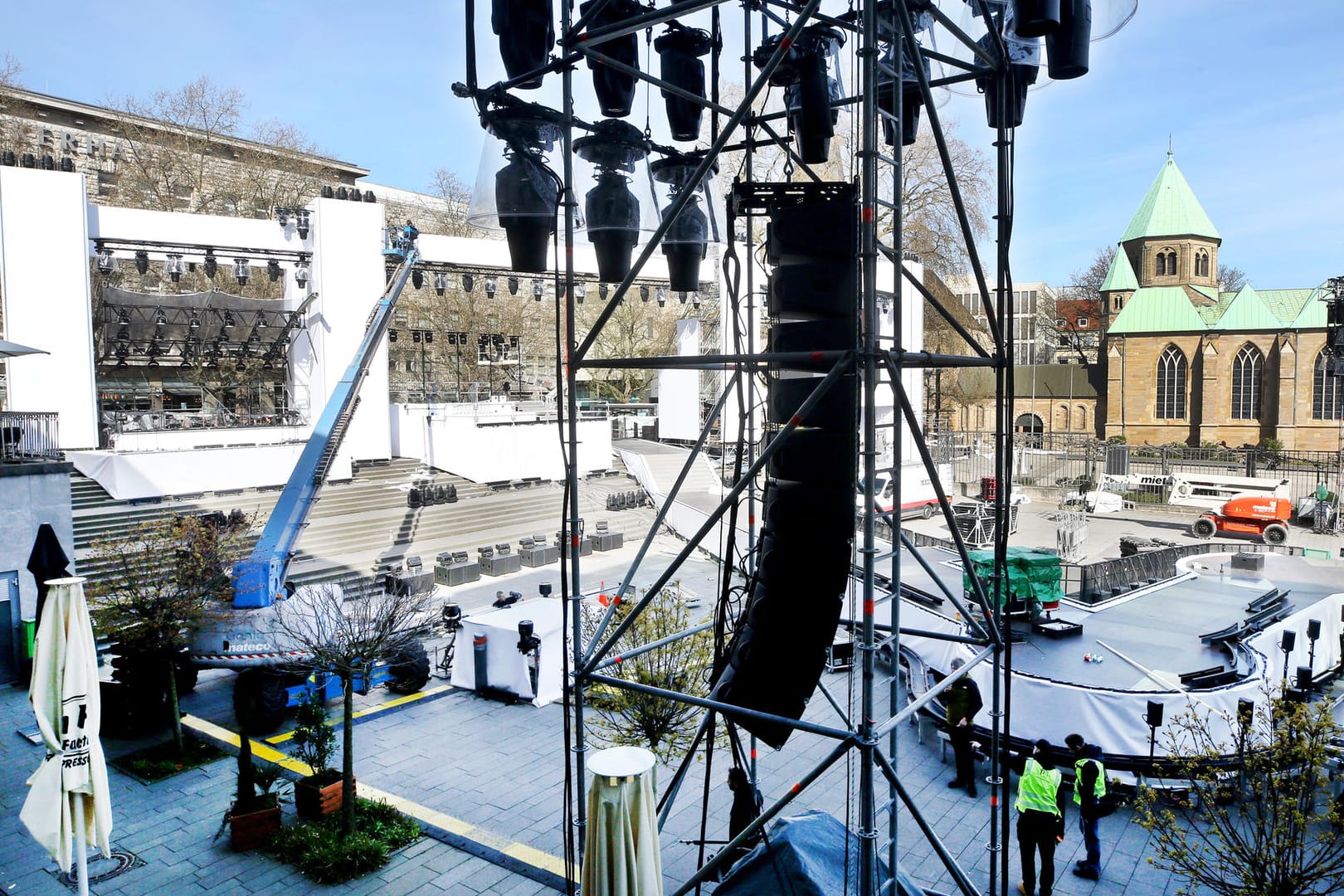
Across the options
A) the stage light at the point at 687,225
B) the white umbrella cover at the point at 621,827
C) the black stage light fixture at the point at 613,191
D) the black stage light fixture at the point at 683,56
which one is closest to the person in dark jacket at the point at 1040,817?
the white umbrella cover at the point at 621,827

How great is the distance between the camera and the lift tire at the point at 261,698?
1105 centimetres

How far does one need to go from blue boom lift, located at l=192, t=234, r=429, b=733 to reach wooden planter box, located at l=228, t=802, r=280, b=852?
37.9 inches

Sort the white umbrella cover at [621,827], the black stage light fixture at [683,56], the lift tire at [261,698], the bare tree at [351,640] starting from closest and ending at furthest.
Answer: the white umbrella cover at [621,827] → the black stage light fixture at [683,56] → the bare tree at [351,640] → the lift tire at [261,698]

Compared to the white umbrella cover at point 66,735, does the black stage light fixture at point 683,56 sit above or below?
above

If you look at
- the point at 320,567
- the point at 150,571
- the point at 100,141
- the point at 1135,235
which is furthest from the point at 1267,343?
the point at 100,141

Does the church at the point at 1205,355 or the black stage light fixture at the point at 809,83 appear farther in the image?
the church at the point at 1205,355

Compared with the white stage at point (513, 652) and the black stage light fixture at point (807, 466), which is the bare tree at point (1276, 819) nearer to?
the black stage light fixture at point (807, 466)

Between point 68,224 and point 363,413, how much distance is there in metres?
8.68

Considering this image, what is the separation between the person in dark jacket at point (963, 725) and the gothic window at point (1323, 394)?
4721 cm

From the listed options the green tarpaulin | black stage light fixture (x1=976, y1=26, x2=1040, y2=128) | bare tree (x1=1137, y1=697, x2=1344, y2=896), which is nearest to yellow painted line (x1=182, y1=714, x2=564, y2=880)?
bare tree (x1=1137, y1=697, x2=1344, y2=896)

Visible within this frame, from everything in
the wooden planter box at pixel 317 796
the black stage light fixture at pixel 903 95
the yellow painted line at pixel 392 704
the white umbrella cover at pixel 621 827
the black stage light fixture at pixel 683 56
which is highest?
the black stage light fixture at pixel 683 56

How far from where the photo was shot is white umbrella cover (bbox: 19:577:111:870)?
665 cm

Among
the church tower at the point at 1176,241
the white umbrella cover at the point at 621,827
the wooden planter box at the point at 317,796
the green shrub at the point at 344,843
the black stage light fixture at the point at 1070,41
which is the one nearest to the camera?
the white umbrella cover at the point at 621,827

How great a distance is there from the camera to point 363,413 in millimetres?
26219
